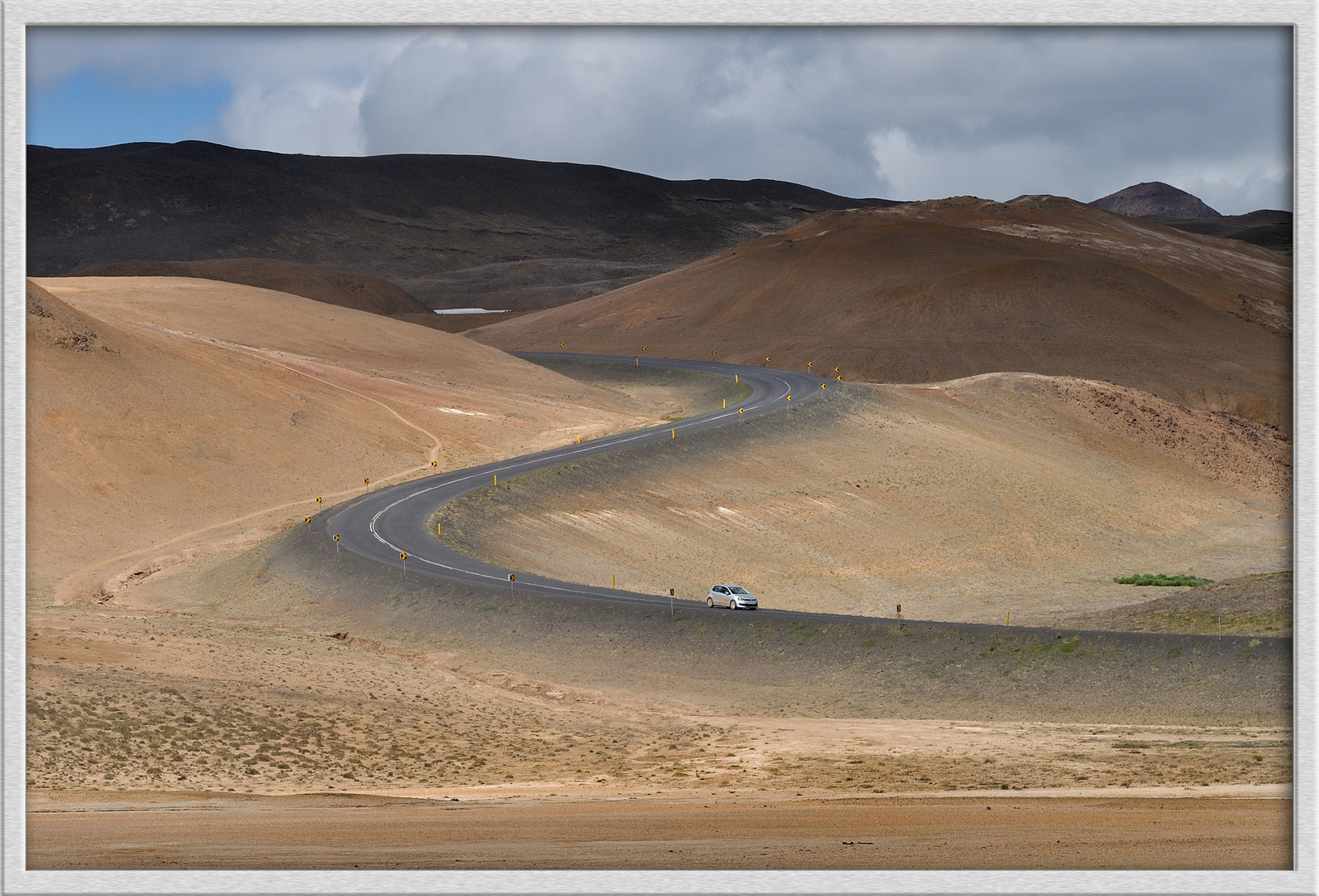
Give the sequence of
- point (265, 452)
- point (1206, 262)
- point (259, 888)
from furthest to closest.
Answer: point (1206, 262) → point (265, 452) → point (259, 888)

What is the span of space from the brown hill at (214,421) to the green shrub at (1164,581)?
Result: 3218 cm

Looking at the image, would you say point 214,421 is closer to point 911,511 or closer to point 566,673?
point 911,511

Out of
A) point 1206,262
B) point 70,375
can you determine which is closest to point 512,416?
point 70,375

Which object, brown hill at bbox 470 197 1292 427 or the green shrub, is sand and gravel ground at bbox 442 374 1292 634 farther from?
brown hill at bbox 470 197 1292 427

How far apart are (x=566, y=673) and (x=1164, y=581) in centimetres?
3018

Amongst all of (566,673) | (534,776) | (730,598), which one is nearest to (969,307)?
(730,598)

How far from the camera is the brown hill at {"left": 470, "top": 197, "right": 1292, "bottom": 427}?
106562mm

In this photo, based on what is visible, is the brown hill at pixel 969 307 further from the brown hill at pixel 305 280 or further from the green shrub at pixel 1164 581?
the green shrub at pixel 1164 581

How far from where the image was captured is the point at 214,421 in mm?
61500

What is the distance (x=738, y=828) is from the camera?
14930mm

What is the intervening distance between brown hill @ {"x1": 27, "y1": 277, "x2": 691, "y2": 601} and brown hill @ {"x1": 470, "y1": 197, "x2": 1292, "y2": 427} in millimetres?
29824

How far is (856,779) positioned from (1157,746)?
5623 mm

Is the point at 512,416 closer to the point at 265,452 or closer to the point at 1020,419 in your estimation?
the point at 265,452

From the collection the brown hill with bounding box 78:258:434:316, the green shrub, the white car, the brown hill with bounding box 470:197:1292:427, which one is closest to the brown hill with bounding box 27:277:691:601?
the white car
